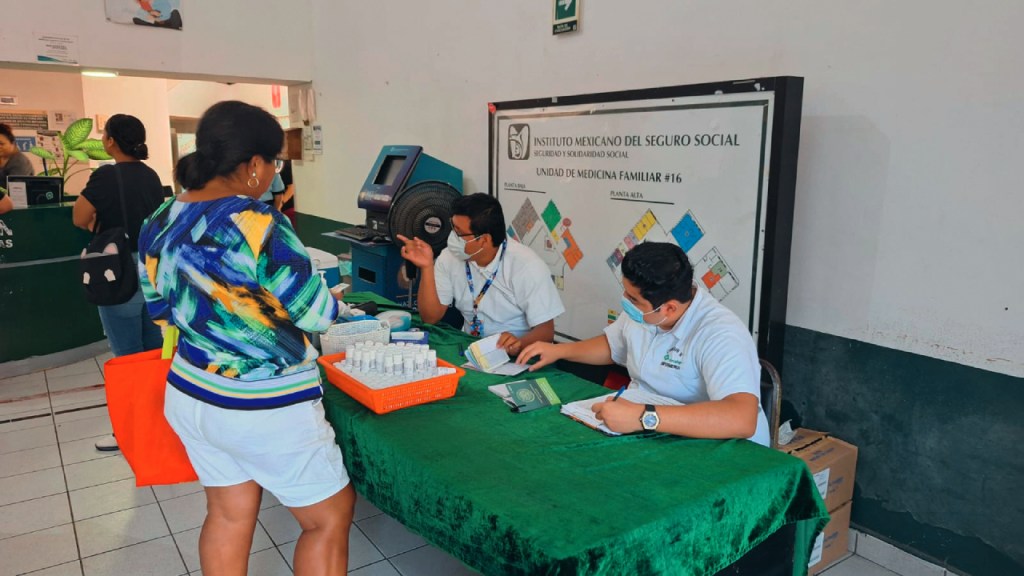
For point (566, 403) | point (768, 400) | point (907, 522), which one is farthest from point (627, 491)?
point (907, 522)

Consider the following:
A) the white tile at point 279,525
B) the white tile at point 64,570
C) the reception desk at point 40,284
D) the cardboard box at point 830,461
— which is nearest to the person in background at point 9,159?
the reception desk at point 40,284

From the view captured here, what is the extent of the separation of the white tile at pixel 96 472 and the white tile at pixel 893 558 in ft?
11.1

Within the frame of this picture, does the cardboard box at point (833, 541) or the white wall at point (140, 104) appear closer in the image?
the cardboard box at point (833, 541)

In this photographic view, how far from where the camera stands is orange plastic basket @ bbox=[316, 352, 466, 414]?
80.7 inches

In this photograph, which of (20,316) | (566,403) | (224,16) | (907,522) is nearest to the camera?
(566,403)

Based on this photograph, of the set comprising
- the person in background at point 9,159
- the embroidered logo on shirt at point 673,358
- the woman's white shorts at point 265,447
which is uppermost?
the person in background at point 9,159

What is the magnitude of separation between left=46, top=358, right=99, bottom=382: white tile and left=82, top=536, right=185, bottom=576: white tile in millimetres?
2753

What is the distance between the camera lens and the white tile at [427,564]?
2.66 metres

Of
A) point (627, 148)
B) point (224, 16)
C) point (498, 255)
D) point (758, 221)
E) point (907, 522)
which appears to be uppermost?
point (224, 16)

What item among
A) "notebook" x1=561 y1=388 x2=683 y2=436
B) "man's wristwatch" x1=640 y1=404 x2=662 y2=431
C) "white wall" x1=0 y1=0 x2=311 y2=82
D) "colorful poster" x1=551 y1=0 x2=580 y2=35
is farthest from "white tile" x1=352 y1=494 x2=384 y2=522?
"white wall" x1=0 y1=0 x2=311 y2=82

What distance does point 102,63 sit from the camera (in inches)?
208

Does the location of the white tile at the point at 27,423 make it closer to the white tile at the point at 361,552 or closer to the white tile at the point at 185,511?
the white tile at the point at 185,511

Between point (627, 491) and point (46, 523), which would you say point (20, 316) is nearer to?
point (46, 523)

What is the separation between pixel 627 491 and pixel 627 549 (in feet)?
0.61
